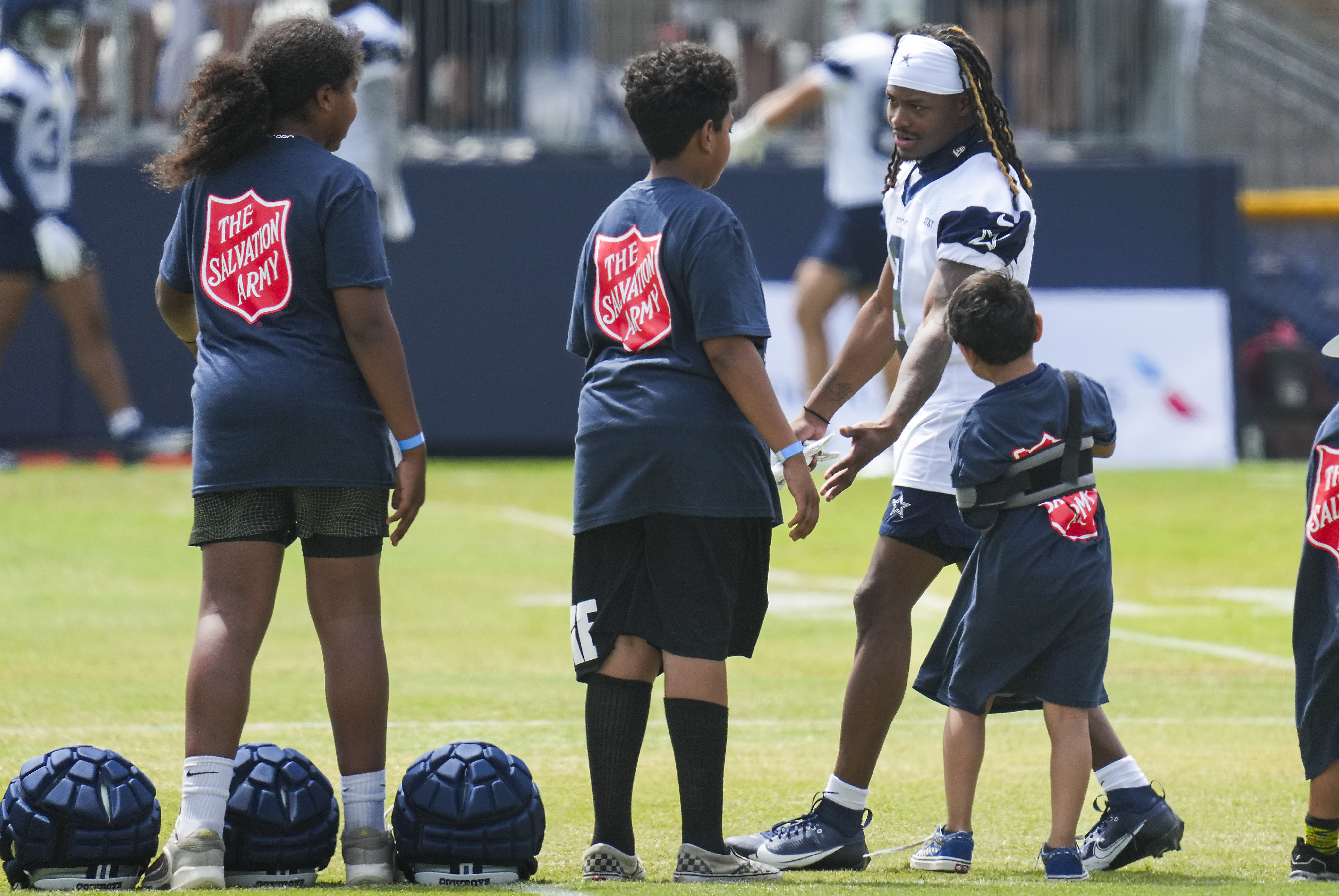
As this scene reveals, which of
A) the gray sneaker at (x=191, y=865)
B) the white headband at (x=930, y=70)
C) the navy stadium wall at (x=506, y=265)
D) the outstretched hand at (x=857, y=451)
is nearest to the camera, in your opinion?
the gray sneaker at (x=191, y=865)

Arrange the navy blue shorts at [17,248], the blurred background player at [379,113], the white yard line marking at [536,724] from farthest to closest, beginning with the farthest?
1. the navy blue shorts at [17,248]
2. the blurred background player at [379,113]
3. the white yard line marking at [536,724]

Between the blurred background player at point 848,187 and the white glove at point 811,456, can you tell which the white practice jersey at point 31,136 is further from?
the white glove at point 811,456

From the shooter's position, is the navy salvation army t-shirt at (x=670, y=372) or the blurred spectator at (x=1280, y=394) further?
the blurred spectator at (x=1280, y=394)

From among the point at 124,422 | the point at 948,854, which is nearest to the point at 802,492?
the point at 948,854

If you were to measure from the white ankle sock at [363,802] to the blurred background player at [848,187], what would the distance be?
25.3 ft

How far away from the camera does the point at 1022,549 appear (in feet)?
15.1

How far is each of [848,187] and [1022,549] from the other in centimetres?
782

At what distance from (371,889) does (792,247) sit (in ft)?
36.7

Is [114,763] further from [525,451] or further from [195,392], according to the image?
[525,451]

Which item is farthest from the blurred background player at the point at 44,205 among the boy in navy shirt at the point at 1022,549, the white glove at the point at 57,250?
the boy in navy shirt at the point at 1022,549

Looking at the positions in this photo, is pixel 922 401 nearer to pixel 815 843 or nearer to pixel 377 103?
pixel 815 843

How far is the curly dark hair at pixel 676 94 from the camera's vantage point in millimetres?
4633

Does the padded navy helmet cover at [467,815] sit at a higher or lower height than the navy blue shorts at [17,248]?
lower

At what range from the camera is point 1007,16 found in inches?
625
